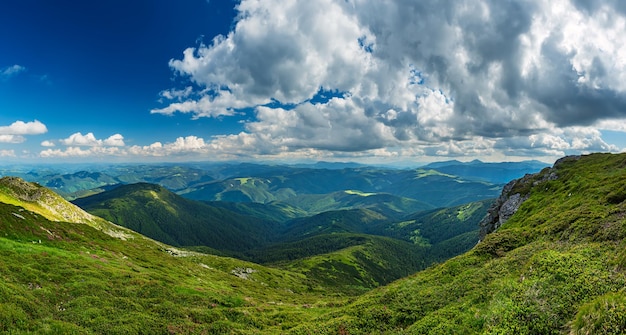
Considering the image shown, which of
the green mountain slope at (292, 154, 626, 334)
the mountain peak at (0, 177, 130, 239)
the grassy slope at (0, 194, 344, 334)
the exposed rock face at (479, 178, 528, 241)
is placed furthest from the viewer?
the mountain peak at (0, 177, 130, 239)

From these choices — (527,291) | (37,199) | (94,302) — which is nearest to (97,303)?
(94,302)

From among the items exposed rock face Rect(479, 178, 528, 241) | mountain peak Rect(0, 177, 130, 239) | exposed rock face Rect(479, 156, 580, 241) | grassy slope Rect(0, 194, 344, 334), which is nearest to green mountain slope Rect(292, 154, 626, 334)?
grassy slope Rect(0, 194, 344, 334)

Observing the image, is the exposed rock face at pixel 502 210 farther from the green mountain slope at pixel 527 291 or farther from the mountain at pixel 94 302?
the mountain at pixel 94 302

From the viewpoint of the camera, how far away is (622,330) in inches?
585

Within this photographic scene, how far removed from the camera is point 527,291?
25250mm


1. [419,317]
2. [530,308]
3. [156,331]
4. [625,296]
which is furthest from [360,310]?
[625,296]

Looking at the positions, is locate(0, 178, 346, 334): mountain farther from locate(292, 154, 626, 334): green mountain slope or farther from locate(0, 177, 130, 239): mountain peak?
locate(0, 177, 130, 239): mountain peak

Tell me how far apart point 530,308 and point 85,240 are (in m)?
96.9

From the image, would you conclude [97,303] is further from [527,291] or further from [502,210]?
[502,210]

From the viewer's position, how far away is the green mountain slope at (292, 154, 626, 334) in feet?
66.7

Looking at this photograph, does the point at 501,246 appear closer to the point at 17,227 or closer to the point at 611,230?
the point at 611,230

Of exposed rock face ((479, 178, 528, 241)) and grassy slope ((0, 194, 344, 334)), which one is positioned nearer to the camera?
grassy slope ((0, 194, 344, 334))

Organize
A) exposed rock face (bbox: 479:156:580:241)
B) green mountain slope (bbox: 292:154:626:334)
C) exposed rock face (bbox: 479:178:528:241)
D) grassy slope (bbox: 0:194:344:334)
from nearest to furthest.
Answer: green mountain slope (bbox: 292:154:626:334) < grassy slope (bbox: 0:194:344:334) < exposed rock face (bbox: 479:178:528:241) < exposed rock face (bbox: 479:156:580:241)

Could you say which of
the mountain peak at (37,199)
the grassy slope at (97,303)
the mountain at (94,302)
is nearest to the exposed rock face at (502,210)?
the mountain at (94,302)
